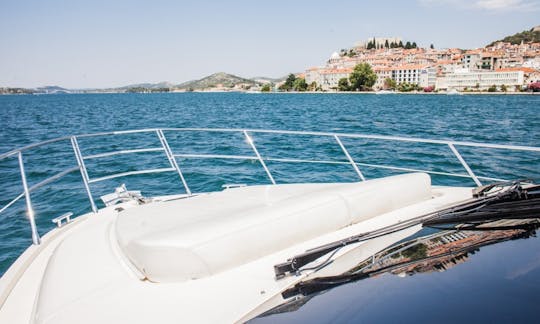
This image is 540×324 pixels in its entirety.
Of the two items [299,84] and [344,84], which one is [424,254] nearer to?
[344,84]

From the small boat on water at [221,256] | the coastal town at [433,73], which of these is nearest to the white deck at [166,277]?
the small boat on water at [221,256]

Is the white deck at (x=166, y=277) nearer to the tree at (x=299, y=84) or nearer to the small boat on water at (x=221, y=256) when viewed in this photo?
the small boat on water at (x=221, y=256)

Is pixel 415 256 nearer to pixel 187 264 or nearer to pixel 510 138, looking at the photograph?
pixel 187 264

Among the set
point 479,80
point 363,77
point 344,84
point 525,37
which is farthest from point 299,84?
point 525,37

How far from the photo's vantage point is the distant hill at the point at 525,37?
15549 cm

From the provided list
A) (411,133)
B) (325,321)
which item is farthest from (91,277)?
(411,133)

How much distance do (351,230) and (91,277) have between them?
4.04 feet

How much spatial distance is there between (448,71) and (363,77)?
29209 mm

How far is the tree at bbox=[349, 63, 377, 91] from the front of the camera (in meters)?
107

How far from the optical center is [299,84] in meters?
133

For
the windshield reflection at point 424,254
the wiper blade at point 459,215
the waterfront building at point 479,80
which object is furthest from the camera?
the waterfront building at point 479,80

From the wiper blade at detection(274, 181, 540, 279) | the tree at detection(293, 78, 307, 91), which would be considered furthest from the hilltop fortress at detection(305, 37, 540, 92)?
the wiper blade at detection(274, 181, 540, 279)

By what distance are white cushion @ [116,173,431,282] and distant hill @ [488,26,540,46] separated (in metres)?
195

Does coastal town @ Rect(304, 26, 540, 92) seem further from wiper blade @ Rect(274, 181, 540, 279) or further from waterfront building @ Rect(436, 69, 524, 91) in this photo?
wiper blade @ Rect(274, 181, 540, 279)
